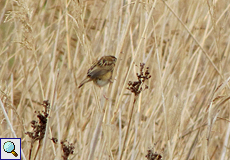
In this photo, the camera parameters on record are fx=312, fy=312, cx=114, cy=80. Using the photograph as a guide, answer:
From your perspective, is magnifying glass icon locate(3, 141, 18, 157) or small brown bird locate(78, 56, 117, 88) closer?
magnifying glass icon locate(3, 141, 18, 157)

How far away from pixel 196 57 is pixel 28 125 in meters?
1.63

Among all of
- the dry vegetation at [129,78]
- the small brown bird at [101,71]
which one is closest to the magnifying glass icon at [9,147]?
the dry vegetation at [129,78]

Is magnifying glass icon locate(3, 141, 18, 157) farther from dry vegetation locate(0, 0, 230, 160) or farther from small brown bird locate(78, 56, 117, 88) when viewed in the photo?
small brown bird locate(78, 56, 117, 88)

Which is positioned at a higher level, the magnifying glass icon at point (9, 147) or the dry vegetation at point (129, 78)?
the dry vegetation at point (129, 78)

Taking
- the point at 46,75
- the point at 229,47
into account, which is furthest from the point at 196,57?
the point at 46,75

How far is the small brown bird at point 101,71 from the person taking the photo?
223cm

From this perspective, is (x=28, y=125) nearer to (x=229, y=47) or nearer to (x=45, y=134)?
(x=45, y=134)

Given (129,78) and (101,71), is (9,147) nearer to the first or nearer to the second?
(101,71)

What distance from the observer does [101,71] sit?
89.7 inches

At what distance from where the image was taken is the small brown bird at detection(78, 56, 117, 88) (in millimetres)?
2234

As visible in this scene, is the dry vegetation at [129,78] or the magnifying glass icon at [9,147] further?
the dry vegetation at [129,78]

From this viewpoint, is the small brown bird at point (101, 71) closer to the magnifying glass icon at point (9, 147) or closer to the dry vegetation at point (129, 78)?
the dry vegetation at point (129, 78)

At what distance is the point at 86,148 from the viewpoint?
2.13m

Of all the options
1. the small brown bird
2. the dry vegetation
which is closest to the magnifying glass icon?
the dry vegetation
